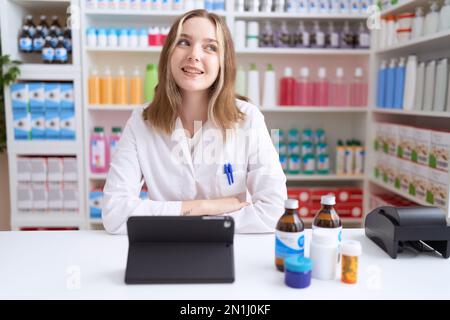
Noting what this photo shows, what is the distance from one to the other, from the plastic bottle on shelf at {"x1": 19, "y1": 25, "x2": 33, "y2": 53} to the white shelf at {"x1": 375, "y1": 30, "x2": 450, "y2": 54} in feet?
7.43

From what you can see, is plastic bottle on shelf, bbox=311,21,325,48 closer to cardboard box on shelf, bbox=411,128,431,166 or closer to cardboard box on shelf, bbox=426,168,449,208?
cardboard box on shelf, bbox=411,128,431,166

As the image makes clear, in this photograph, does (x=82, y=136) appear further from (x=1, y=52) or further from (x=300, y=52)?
(x=300, y=52)

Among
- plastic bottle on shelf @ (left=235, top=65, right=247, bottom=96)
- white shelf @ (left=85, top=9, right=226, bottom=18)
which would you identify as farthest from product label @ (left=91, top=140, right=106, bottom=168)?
plastic bottle on shelf @ (left=235, top=65, right=247, bottom=96)

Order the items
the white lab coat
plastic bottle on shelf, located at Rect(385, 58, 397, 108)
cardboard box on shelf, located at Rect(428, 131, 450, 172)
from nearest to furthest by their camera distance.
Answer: the white lab coat → cardboard box on shelf, located at Rect(428, 131, 450, 172) → plastic bottle on shelf, located at Rect(385, 58, 397, 108)

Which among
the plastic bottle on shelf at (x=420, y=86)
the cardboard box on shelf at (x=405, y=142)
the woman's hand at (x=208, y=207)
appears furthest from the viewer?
the cardboard box on shelf at (x=405, y=142)

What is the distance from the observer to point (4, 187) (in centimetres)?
320

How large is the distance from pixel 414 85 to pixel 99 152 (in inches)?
78.5

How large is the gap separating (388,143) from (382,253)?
1.65m

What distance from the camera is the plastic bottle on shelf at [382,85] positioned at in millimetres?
2674

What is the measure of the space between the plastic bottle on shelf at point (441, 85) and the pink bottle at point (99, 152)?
202cm

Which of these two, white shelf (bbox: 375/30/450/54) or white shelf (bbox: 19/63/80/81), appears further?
white shelf (bbox: 19/63/80/81)

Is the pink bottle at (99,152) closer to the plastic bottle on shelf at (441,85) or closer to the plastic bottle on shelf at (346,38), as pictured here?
the plastic bottle on shelf at (346,38)

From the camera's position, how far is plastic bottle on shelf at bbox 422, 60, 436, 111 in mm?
2141

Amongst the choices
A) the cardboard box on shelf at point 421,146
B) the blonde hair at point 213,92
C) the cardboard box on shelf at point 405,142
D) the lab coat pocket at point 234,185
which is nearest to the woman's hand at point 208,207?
the lab coat pocket at point 234,185
